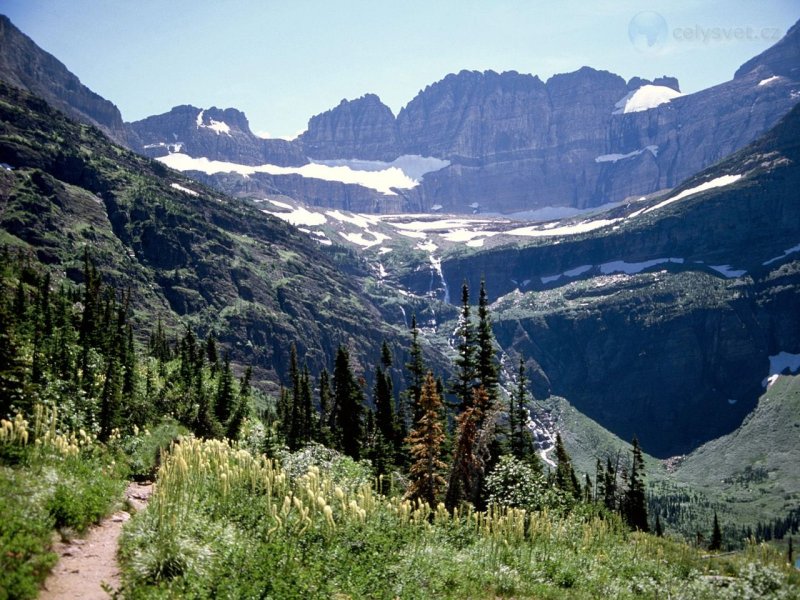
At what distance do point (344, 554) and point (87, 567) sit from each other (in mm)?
4762

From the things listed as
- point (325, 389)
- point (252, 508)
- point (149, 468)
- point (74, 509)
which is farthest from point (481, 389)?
point (325, 389)

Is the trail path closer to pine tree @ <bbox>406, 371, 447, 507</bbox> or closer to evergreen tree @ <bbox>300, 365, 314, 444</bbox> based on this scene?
pine tree @ <bbox>406, 371, 447, 507</bbox>

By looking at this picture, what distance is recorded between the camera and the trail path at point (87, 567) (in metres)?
9.95

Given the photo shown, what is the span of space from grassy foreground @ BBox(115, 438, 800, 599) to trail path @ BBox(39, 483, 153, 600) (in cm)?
37

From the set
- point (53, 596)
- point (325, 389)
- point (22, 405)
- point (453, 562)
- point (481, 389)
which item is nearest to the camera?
point (53, 596)

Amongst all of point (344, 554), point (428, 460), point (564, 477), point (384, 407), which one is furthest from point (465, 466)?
point (564, 477)

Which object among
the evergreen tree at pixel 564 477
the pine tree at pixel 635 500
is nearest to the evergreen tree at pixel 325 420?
the evergreen tree at pixel 564 477

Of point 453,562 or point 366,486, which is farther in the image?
point 366,486

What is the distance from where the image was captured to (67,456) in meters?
14.8

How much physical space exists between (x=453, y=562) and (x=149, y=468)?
1166cm

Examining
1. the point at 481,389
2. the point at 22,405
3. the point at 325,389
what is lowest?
the point at 325,389

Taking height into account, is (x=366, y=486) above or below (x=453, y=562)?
above

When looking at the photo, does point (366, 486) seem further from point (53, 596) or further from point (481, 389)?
point (481, 389)

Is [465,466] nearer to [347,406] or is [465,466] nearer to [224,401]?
[347,406]
